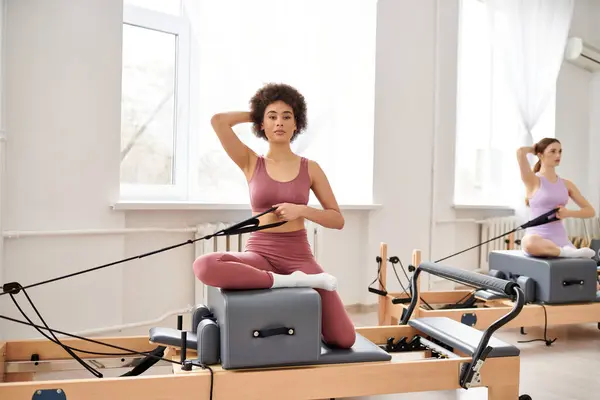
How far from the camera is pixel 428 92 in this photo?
4254mm

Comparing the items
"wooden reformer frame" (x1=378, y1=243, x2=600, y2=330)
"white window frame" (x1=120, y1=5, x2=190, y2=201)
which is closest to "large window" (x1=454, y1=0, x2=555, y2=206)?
"wooden reformer frame" (x1=378, y1=243, x2=600, y2=330)

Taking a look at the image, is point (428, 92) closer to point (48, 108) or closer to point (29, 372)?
point (48, 108)

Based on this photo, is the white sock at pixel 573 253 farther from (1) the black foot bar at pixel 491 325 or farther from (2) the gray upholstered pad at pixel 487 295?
(1) the black foot bar at pixel 491 325

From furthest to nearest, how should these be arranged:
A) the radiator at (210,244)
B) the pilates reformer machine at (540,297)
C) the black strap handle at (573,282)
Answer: the radiator at (210,244), the black strap handle at (573,282), the pilates reformer machine at (540,297)

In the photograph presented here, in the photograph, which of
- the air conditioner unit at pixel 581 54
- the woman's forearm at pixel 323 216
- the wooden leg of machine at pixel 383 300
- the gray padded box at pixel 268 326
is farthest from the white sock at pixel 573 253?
the air conditioner unit at pixel 581 54

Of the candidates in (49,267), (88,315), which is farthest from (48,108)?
(88,315)

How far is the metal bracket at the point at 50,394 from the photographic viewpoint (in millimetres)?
1569

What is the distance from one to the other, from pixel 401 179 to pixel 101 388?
2.94 m

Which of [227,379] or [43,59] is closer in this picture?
[227,379]

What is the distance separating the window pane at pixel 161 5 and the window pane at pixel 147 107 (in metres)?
0.14

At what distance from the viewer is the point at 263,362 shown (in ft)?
5.69

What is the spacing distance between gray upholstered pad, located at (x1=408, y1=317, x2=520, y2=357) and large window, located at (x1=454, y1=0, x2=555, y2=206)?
109 inches

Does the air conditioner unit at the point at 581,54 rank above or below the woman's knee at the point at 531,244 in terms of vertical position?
above

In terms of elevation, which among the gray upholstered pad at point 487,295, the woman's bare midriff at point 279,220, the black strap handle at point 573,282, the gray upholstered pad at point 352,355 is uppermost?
the woman's bare midriff at point 279,220
